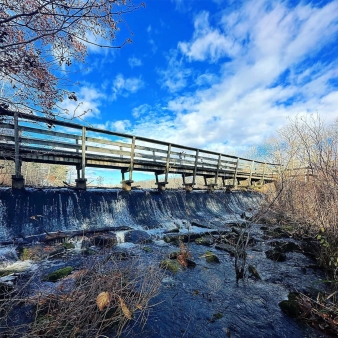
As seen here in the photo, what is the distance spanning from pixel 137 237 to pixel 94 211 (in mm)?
2244

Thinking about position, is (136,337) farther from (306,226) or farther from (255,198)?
(255,198)

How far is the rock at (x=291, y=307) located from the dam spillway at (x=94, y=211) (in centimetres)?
265

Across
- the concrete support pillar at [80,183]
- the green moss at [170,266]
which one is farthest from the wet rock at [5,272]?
the concrete support pillar at [80,183]

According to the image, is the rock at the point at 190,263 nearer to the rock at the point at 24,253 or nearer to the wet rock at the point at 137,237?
the wet rock at the point at 137,237

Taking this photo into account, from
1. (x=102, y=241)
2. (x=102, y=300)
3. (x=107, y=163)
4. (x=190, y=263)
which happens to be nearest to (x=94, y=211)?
(x=102, y=241)

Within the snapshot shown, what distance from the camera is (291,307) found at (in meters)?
3.67

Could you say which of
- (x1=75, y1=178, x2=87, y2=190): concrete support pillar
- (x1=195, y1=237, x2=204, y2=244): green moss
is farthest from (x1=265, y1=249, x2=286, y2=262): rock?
(x1=75, y1=178, x2=87, y2=190): concrete support pillar

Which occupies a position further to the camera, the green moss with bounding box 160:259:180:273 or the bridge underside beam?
the bridge underside beam

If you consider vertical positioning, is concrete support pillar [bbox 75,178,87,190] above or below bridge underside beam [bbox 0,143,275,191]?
below

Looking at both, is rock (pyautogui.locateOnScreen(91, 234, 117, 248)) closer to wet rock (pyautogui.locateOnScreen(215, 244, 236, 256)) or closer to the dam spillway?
the dam spillway

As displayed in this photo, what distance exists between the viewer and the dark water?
131 inches

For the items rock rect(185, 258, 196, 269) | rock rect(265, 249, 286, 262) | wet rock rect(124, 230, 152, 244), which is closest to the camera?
rock rect(185, 258, 196, 269)

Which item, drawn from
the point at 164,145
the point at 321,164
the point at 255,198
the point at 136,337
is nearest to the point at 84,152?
the point at 164,145

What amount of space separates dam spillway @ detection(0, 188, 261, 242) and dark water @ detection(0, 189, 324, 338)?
3cm
